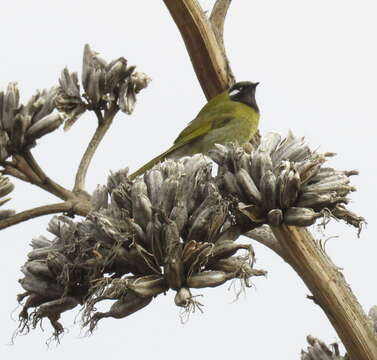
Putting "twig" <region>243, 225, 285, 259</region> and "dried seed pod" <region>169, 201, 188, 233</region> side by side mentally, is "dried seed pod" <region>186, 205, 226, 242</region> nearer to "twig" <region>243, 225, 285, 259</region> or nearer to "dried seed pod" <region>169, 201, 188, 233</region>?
"dried seed pod" <region>169, 201, 188, 233</region>

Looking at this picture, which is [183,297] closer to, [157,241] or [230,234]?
[157,241]

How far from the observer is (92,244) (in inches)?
130

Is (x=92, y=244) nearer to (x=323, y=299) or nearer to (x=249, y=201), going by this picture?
(x=249, y=201)

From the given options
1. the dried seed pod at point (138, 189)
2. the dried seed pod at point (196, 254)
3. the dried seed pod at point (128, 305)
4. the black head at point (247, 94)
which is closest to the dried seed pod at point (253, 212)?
the dried seed pod at point (196, 254)

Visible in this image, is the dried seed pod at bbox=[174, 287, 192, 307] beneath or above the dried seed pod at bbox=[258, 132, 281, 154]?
beneath

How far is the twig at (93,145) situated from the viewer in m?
3.87

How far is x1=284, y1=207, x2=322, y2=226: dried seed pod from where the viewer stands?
3.21 m

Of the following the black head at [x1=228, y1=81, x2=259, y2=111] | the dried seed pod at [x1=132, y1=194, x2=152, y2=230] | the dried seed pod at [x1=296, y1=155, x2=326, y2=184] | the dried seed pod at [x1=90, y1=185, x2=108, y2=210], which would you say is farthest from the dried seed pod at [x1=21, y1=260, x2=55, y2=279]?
the black head at [x1=228, y1=81, x2=259, y2=111]

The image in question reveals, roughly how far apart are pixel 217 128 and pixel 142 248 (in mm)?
3557

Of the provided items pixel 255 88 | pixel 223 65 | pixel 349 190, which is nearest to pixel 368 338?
pixel 349 190

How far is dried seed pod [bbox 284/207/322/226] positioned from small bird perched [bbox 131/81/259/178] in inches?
119

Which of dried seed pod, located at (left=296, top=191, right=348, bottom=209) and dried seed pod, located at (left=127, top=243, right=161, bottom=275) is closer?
dried seed pod, located at (left=127, top=243, right=161, bottom=275)

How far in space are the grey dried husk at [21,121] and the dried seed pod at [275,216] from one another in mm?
1192

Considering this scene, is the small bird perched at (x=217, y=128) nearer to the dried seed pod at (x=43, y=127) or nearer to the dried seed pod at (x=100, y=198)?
the dried seed pod at (x=43, y=127)
